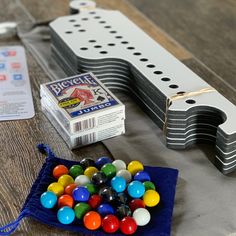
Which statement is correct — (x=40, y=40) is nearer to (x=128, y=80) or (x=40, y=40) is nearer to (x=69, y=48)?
(x=69, y=48)

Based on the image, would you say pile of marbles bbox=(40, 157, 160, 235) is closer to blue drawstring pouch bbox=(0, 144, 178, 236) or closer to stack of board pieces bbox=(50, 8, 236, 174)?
blue drawstring pouch bbox=(0, 144, 178, 236)

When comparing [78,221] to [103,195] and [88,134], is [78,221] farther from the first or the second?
[88,134]

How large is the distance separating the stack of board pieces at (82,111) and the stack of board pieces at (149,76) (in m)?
0.08

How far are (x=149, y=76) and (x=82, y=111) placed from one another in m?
0.15

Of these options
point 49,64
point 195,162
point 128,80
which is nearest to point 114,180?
point 195,162

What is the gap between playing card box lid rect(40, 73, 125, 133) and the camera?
857 mm

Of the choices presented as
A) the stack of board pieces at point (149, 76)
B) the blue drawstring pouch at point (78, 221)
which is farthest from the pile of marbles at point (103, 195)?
the stack of board pieces at point (149, 76)

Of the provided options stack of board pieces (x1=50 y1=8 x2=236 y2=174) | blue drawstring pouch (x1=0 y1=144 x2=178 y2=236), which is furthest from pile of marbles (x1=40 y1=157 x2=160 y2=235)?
stack of board pieces (x1=50 y1=8 x2=236 y2=174)

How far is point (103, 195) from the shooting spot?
2.45 feet

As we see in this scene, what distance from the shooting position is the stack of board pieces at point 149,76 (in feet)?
2.82

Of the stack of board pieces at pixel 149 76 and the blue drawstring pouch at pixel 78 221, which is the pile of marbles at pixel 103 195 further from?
the stack of board pieces at pixel 149 76

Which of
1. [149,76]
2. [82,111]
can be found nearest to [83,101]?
[82,111]

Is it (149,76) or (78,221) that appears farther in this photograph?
(149,76)

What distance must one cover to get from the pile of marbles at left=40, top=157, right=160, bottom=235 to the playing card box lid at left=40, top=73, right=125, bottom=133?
7 centimetres
